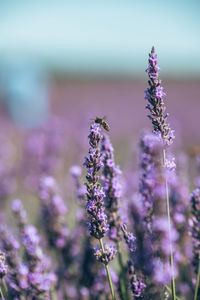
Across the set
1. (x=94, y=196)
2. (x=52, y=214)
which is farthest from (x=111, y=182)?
(x=52, y=214)

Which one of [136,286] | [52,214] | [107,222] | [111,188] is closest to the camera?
[136,286]

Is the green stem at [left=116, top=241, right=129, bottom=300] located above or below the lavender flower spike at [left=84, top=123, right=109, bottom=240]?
below

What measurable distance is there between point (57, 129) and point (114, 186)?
3228 mm

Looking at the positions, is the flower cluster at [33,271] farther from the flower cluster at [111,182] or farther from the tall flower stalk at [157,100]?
the tall flower stalk at [157,100]

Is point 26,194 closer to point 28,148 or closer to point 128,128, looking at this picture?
point 28,148

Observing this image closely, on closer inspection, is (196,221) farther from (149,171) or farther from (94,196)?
(94,196)

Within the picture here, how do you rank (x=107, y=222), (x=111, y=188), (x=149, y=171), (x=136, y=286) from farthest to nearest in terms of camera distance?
(x=107, y=222) < (x=111, y=188) < (x=149, y=171) < (x=136, y=286)

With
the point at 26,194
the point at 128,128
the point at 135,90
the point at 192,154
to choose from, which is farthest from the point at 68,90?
the point at 192,154

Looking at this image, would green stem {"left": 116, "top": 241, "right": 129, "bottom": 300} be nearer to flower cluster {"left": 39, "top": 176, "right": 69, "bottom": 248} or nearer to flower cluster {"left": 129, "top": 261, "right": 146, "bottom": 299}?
flower cluster {"left": 129, "top": 261, "right": 146, "bottom": 299}

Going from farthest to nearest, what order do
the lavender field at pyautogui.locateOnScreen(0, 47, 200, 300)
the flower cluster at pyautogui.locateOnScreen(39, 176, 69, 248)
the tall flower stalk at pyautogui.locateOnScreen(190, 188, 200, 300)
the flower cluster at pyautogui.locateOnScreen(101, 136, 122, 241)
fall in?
the flower cluster at pyautogui.locateOnScreen(39, 176, 69, 248)
the flower cluster at pyautogui.locateOnScreen(101, 136, 122, 241)
the tall flower stalk at pyautogui.locateOnScreen(190, 188, 200, 300)
the lavender field at pyautogui.locateOnScreen(0, 47, 200, 300)

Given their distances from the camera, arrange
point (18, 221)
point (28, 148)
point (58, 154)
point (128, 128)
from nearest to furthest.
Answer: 1. point (18, 221)
2. point (58, 154)
3. point (28, 148)
4. point (128, 128)

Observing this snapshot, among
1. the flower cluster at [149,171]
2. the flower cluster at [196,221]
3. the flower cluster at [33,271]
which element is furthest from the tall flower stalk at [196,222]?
the flower cluster at [33,271]

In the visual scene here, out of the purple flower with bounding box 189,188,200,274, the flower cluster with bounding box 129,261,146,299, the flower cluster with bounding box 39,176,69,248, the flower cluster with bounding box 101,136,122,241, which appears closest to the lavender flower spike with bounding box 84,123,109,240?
the flower cluster with bounding box 129,261,146,299

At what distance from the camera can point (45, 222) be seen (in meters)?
3.09
